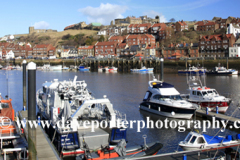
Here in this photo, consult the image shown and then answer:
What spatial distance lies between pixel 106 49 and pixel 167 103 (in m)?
87.8

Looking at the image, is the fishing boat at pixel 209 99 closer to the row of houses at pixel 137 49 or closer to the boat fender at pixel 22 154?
the boat fender at pixel 22 154

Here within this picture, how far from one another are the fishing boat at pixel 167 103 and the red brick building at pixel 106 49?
81833mm

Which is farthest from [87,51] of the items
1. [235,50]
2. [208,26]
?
[235,50]

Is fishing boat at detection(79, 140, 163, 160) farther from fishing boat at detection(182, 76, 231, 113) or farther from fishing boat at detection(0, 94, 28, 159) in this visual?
fishing boat at detection(182, 76, 231, 113)

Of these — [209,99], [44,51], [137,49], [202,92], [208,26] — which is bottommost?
[209,99]

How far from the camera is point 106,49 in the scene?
108188 mm

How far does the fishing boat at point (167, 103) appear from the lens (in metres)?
21.2

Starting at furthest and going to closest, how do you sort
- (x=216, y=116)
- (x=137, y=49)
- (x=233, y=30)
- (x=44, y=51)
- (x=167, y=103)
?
(x=44, y=51) < (x=137, y=49) < (x=233, y=30) < (x=167, y=103) < (x=216, y=116)

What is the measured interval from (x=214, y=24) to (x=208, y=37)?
25.7 meters

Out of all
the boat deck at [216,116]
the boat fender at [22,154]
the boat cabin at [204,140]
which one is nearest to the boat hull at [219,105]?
the boat deck at [216,116]

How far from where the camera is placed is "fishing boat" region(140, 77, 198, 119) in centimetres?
2120

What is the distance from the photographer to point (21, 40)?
603 ft

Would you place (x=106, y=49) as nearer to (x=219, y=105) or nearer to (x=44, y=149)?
(x=219, y=105)

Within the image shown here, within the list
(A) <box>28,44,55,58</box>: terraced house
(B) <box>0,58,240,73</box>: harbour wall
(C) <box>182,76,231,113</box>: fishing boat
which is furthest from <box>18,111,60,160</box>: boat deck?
(A) <box>28,44,55,58</box>: terraced house
